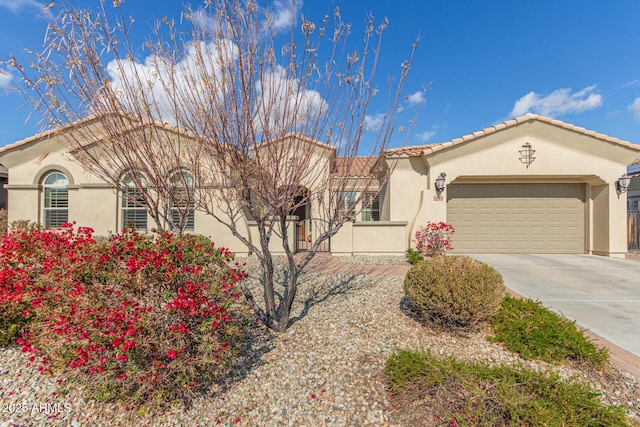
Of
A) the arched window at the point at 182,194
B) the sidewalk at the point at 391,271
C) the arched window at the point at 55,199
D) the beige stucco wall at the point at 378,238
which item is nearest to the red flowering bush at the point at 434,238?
the beige stucco wall at the point at 378,238

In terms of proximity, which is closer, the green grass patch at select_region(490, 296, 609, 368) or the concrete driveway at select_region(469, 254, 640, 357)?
the green grass patch at select_region(490, 296, 609, 368)

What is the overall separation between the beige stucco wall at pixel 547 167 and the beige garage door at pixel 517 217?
0.34 metres

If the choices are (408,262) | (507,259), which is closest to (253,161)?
(408,262)

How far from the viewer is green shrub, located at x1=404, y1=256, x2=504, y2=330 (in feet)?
12.1

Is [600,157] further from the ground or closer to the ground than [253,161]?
further from the ground

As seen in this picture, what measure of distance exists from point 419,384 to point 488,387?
1.85 feet

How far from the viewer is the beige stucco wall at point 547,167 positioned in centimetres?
990

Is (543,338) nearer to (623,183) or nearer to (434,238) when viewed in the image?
(434,238)

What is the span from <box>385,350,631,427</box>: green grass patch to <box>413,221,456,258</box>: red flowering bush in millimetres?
7275

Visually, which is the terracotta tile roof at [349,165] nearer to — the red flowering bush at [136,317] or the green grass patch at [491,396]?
the red flowering bush at [136,317]

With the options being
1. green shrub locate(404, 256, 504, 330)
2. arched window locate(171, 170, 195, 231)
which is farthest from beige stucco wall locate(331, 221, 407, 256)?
arched window locate(171, 170, 195, 231)

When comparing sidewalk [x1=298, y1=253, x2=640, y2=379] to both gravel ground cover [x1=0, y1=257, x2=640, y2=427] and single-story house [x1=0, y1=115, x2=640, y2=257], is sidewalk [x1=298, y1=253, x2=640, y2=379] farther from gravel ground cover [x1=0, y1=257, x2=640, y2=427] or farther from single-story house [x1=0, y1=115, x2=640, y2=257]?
single-story house [x1=0, y1=115, x2=640, y2=257]

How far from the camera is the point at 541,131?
9.98 metres

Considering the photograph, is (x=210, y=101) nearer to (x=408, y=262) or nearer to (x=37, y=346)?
(x=37, y=346)
